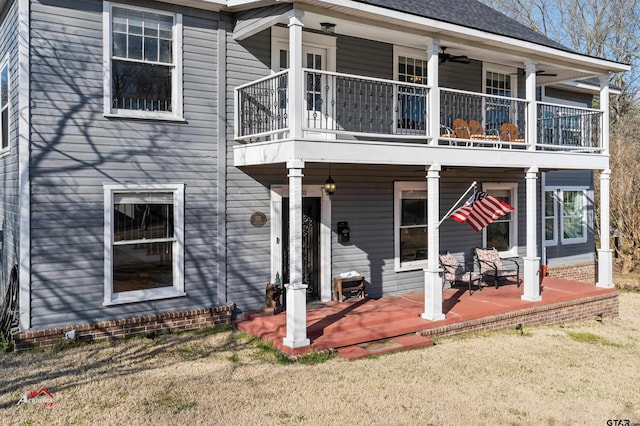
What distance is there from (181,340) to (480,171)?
8.30 metres

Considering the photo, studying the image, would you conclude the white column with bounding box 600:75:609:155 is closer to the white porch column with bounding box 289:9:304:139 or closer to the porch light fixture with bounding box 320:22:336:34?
the porch light fixture with bounding box 320:22:336:34

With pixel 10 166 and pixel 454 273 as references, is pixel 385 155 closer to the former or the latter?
pixel 454 273

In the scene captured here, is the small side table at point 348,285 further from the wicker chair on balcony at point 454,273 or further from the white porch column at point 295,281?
the white porch column at point 295,281

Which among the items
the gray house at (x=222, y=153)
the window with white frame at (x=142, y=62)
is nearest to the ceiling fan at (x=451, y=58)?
the gray house at (x=222, y=153)

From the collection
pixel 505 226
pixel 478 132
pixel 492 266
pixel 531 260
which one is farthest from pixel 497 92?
pixel 531 260

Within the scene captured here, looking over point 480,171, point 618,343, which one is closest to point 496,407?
point 618,343

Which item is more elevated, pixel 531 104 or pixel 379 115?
pixel 531 104

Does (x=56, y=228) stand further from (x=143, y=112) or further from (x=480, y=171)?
(x=480, y=171)

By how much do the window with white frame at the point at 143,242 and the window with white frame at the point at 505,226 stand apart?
26.6 feet

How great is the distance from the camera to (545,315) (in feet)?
34.6

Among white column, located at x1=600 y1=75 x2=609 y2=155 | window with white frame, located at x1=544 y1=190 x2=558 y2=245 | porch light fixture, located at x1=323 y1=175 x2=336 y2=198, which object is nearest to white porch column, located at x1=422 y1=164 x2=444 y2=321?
porch light fixture, located at x1=323 y1=175 x2=336 y2=198

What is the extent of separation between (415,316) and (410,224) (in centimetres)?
284

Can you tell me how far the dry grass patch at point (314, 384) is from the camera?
226 inches

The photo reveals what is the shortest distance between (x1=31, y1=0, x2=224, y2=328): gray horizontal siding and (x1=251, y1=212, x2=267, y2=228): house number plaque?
3.91 ft
